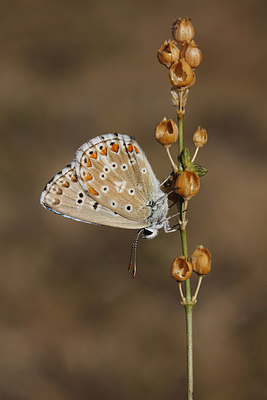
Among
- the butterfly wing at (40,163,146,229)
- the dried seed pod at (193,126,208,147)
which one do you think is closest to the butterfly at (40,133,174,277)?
the butterfly wing at (40,163,146,229)

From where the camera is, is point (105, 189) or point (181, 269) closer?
point (181, 269)

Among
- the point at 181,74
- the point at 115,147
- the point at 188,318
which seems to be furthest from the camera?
the point at 115,147

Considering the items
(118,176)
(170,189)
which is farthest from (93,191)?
(170,189)

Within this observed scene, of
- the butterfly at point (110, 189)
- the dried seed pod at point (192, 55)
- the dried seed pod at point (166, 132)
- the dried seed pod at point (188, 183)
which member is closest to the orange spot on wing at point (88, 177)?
the butterfly at point (110, 189)

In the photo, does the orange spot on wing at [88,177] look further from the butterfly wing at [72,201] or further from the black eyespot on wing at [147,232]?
the black eyespot on wing at [147,232]

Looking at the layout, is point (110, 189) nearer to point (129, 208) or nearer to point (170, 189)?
point (129, 208)

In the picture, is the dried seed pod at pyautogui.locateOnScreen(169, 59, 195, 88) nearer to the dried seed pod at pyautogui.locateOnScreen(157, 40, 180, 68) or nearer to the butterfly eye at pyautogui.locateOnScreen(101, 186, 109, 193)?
the dried seed pod at pyautogui.locateOnScreen(157, 40, 180, 68)
